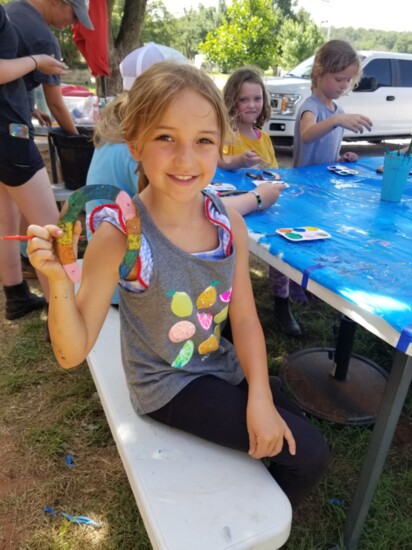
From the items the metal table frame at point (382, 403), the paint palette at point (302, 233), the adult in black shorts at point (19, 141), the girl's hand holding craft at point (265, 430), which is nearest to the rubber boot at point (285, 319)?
the paint palette at point (302, 233)

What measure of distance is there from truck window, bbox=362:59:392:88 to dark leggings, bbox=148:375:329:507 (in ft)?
27.0

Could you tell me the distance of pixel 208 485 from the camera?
1.08m

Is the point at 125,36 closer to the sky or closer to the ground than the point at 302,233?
closer to the sky

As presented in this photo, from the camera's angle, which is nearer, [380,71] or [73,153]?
[73,153]

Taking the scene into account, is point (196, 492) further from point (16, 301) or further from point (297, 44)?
point (297, 44)

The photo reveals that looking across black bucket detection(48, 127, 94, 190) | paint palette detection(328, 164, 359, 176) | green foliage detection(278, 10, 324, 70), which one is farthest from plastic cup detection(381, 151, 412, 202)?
green foliage detection(278, 10, 324, 70)

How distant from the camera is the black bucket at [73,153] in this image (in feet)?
11.3

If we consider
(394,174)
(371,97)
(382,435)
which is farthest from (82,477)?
(371,97)

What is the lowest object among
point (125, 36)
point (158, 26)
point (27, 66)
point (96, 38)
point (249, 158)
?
point (249, 158)

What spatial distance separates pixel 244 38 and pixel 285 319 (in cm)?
1335

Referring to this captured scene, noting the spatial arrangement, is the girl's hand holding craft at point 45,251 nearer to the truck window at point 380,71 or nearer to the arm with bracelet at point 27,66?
the arm with bracelet at point 27,66

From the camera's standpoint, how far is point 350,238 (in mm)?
1604

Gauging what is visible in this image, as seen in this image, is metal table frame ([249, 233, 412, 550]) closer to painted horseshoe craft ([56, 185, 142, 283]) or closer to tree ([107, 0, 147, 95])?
painted horseshoe craft ([56, 185, 142, 283])

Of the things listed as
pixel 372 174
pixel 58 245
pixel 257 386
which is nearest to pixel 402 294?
pixel 257 386
